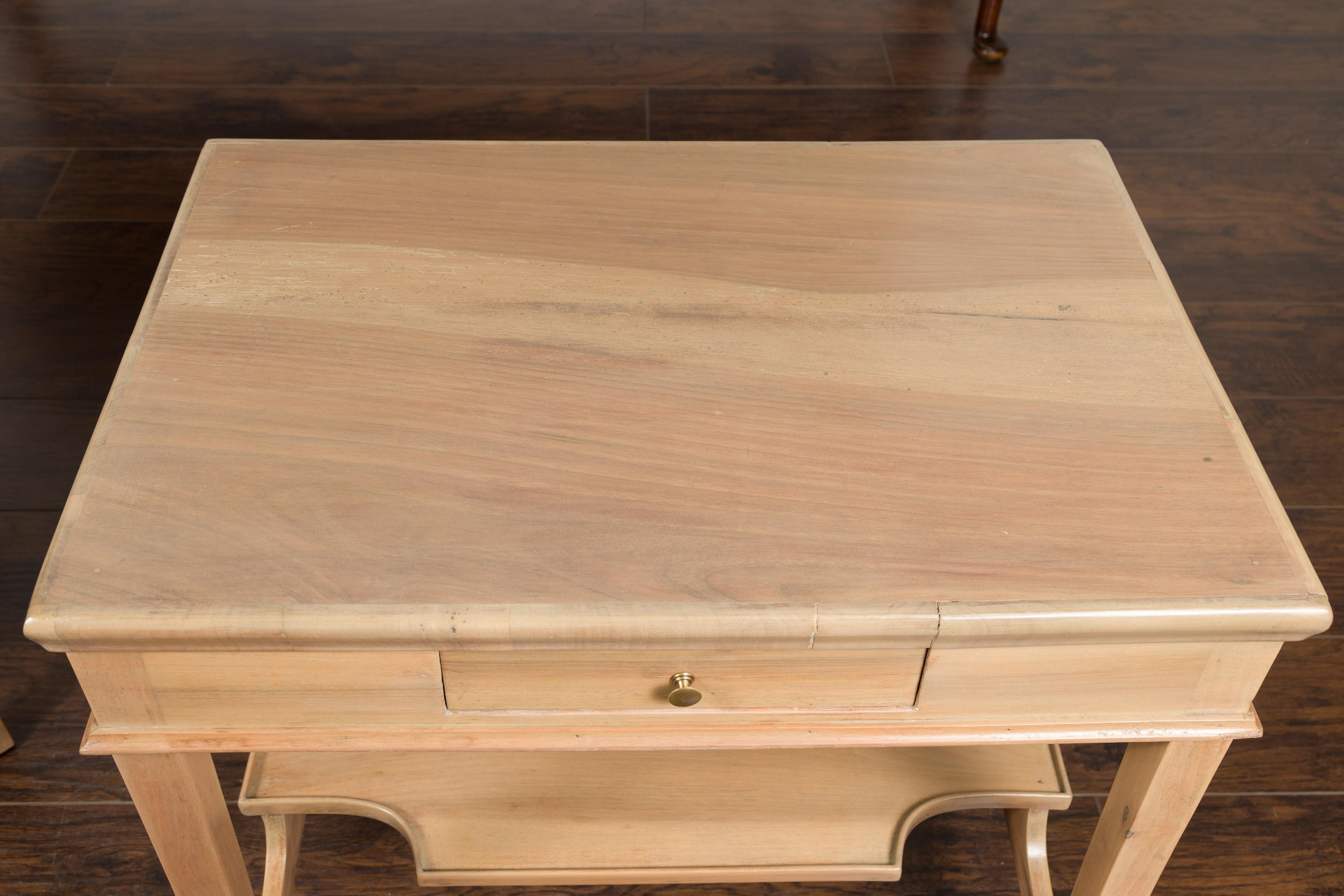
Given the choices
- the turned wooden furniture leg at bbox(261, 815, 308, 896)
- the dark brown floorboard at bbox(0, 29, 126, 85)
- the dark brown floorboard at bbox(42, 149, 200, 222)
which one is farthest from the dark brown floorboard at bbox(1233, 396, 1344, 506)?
the dark brown floorboard at bbox(0, 29, 126, 85)

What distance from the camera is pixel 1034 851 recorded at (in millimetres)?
1146

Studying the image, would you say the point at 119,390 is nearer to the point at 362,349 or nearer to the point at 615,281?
the point at 362,349

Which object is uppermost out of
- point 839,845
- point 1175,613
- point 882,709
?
point 1175,613

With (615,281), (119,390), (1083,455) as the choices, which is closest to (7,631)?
(119,390)

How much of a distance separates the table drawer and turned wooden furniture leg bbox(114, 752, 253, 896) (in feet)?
0.74

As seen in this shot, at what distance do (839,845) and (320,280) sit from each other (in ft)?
2.15

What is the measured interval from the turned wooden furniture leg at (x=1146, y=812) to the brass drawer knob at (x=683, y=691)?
35cm

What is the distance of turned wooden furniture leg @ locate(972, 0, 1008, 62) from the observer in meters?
2.25

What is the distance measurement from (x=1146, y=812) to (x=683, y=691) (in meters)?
0.40

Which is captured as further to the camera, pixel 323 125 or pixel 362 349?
pixel 323 125

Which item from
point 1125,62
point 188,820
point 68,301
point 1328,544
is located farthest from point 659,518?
point 1125,62

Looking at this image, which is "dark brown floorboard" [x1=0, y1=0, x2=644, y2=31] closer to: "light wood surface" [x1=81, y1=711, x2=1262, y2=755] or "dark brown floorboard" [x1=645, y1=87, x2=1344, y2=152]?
"dark brown floorboard" [x1=645, y1=87, x2=1344, y2=152]

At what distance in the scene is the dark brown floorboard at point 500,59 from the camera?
2225 mm

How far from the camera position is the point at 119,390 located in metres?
0.87
